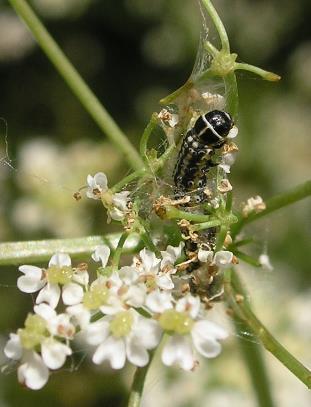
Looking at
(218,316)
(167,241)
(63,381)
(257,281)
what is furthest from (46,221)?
(167,241)

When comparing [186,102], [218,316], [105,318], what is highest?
[186,102]

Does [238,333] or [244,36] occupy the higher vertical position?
[238,333]

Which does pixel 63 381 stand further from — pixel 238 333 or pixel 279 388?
pixel 238 333

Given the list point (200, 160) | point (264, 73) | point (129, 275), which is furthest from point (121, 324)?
point (264, 73)

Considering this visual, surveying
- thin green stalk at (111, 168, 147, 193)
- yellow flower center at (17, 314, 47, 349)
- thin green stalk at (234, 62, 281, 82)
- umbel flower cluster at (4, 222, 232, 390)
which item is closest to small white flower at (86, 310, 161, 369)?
umbel flower cluster at (4, 222, 232, 390)

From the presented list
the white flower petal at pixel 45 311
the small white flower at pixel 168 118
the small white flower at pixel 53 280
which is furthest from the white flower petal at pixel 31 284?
the small white flower at pixel 168 118

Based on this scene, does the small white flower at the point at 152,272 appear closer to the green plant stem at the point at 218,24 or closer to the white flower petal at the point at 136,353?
the white flower petal at the point at 136,353

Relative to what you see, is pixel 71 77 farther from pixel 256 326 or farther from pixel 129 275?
pixel 256 326
